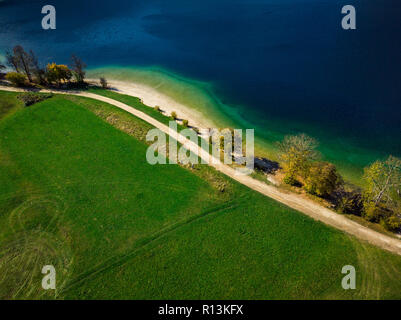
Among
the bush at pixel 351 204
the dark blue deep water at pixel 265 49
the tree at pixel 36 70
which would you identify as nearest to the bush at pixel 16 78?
the tree at pixel 36 70

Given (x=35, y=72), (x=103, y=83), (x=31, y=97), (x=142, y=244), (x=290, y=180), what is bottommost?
(x=142, y=244)

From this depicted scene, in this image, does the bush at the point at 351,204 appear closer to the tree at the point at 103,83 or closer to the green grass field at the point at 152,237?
the green grass field at the point at 152,237

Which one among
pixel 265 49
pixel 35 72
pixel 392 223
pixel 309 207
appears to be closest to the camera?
pixel 392 223

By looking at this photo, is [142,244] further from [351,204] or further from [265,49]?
[265,49]

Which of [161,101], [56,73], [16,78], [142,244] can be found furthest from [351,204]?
[16,78]

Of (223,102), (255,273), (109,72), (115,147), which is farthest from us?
(109,72)
